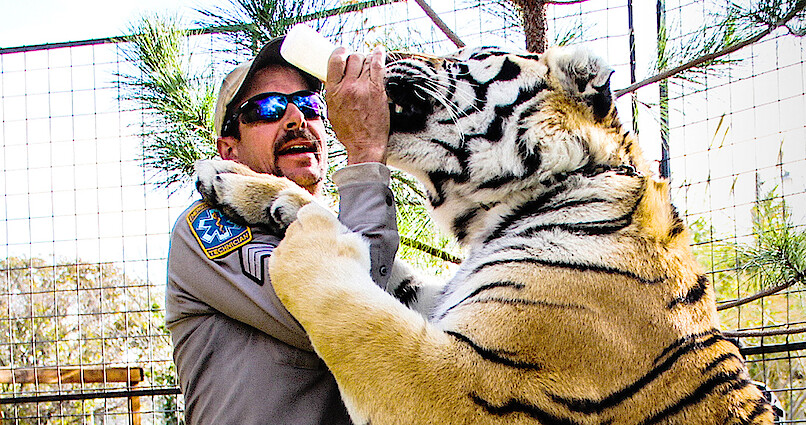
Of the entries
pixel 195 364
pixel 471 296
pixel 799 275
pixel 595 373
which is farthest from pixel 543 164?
pixel 799 275

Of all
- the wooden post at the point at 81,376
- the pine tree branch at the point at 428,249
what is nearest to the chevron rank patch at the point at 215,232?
the pine tree branch at the point at 428,249

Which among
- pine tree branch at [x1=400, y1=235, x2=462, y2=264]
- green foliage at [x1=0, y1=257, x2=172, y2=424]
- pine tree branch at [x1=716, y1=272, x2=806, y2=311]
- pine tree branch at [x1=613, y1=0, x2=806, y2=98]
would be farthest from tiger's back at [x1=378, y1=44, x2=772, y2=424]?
green foliage at [x1=0, y1=257, x2=172, y2=424]

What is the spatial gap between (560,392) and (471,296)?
0.21m

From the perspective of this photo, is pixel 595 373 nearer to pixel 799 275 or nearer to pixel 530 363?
pixel 530 363

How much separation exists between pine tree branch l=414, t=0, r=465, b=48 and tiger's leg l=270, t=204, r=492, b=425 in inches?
80.3

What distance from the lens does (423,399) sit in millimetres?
1162

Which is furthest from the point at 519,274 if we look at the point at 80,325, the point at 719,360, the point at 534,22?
the point at 80,325

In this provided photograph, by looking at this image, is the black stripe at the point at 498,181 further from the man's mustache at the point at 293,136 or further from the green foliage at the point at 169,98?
the green foliage at the point at 169,98

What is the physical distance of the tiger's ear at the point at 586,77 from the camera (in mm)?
1478

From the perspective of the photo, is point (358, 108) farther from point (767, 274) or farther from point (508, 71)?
point (767, 274)

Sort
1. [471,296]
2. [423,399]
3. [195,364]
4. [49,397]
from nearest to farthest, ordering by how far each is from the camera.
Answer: [423,399] < [471,296] < [195,364] < [49,397]

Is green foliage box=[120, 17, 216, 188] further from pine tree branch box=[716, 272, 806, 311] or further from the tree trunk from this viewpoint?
pine tree branch box=[716, 272, 806, 311]

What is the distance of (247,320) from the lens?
4.35ft

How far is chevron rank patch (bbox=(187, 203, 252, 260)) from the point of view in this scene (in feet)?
4.51
